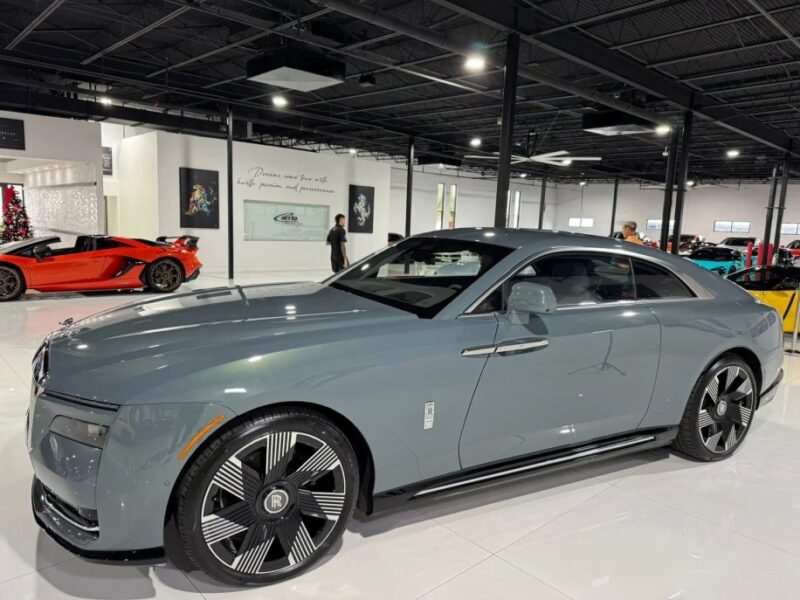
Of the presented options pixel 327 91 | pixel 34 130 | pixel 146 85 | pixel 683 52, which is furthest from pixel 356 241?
pixel 683 52

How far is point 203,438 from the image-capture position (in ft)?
6.09

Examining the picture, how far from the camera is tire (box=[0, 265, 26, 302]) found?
27.8ft

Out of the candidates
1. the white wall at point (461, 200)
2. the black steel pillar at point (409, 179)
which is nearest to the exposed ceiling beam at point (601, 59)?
the black steel pillar at point (409, 179)

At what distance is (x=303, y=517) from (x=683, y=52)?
10552 millimetres

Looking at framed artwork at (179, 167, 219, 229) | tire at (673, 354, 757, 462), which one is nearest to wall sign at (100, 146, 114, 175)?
framed artwork at (179, 167, 219, 229)

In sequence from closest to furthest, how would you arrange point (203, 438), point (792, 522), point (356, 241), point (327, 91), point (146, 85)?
point (203, 438)
point (792, 522)
point (146, 85)
point (327, 91)
point (356, 241)

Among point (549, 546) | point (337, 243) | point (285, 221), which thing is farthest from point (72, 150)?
point (549, 546)

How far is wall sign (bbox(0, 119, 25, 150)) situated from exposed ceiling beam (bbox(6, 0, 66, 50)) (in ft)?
7.06

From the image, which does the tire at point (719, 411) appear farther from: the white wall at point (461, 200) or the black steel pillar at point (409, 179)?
the white wall at point (461, 200)

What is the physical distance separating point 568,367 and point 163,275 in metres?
9.26

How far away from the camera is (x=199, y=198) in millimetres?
15008

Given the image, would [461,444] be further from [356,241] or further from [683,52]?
[356,241]

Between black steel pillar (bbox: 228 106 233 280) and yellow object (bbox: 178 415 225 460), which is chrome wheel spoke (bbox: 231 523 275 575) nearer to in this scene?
yellow object (bbox: 178 415 225 460)

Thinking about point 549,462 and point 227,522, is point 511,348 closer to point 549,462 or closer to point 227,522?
point 549,462
